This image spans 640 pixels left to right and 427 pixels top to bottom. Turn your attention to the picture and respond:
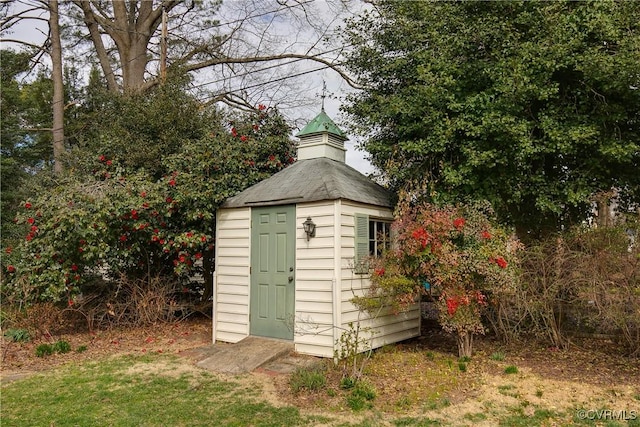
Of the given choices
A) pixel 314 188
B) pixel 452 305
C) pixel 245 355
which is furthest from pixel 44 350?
pixel 452 305

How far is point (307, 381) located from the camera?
4.81m

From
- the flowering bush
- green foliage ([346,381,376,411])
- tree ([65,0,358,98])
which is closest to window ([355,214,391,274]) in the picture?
the flowering bush

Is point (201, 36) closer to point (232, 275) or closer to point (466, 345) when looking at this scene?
point (232, 275)

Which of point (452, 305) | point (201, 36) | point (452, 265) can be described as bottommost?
point (452, 305)

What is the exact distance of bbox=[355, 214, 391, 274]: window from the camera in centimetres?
638

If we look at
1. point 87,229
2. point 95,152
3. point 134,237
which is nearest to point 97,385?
point 87,229

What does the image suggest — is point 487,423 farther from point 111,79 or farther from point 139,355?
point 111,79

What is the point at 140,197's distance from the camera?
7.39 meters

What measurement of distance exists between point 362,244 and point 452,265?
1.42m

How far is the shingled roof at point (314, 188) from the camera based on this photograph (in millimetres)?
6363

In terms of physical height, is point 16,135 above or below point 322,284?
above

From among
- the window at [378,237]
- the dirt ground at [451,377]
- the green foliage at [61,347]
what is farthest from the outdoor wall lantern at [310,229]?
the green foliage at [61,347]

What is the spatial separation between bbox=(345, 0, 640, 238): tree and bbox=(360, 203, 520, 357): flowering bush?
32.1 inches

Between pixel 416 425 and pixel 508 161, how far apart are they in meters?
4.10
